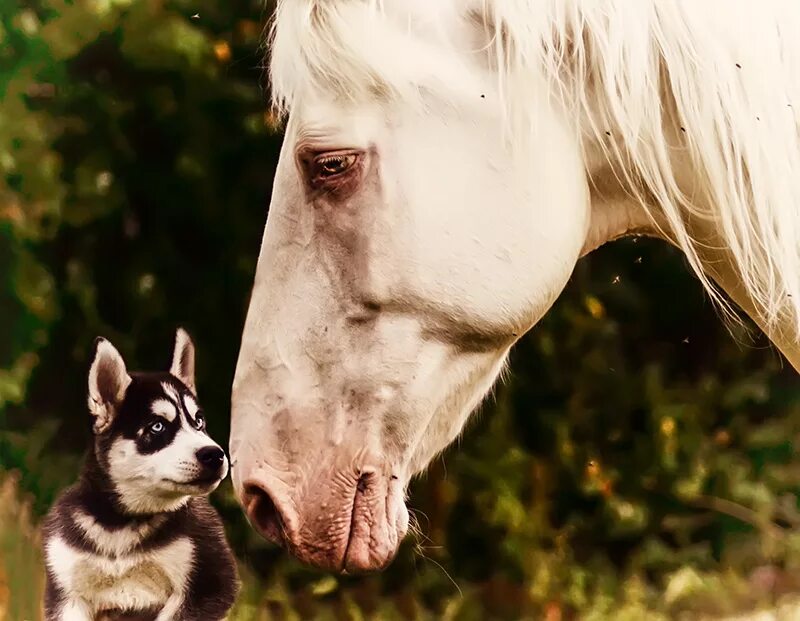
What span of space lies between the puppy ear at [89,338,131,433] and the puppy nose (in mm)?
135

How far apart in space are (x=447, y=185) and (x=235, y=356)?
0.93 metres

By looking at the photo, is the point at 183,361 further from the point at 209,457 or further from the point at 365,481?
the point at 365,481

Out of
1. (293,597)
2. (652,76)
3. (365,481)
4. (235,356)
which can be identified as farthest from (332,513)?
(293,597)

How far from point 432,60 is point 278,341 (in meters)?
0.37

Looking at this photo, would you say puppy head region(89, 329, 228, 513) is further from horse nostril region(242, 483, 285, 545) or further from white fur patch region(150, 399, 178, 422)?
horse nostril region(242, 483, 285, 545)

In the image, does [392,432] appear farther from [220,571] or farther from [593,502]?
[593,502]

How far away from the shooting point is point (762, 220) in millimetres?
1142

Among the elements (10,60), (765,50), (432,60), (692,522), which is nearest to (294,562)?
(692,522)

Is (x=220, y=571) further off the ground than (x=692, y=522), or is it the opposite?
(x=220, y=571)

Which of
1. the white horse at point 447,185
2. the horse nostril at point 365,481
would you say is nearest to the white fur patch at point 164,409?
the white horse at point 447,185

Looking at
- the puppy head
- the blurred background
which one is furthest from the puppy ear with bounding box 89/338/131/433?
the blurred background

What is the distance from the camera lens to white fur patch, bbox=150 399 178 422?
4.64 feet

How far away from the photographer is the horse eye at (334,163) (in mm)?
1160

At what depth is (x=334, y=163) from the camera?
3.82 feet
